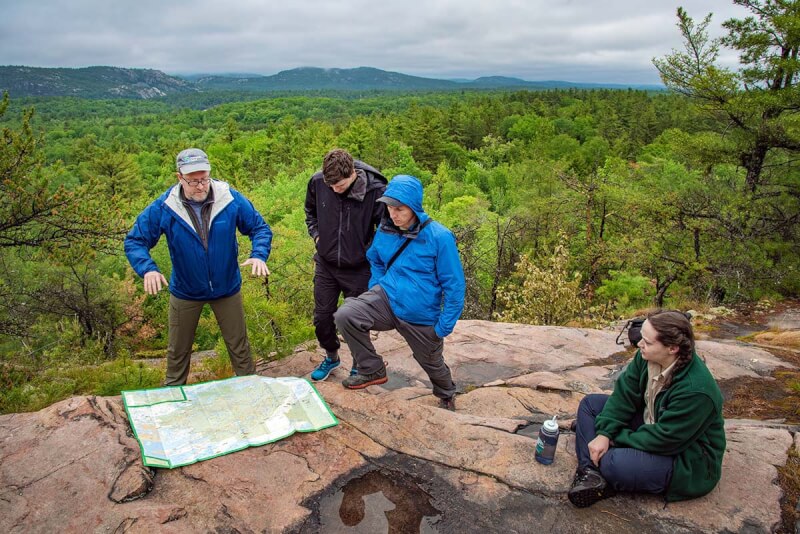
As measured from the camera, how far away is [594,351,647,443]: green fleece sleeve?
328 centimetres

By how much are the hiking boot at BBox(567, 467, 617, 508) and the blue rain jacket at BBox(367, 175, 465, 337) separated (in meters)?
1.45

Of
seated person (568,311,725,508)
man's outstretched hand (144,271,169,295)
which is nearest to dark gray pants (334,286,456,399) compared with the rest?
man's outstretched hand (144,271,169,295)

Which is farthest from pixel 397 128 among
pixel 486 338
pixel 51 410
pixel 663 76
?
pixel 51 410

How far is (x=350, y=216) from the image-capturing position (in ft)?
14.5

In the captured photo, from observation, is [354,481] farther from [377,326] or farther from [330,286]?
[330,286]

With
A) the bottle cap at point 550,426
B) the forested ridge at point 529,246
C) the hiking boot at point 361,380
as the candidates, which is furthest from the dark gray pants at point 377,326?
the forested ridge at point 529,246

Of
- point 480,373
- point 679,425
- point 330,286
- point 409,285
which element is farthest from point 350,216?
point 480,373

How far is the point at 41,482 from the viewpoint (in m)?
2.96

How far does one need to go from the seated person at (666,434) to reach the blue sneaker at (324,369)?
262cm

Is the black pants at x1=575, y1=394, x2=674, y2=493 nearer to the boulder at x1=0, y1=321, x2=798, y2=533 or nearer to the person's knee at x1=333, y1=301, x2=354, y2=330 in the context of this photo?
the boulder at x1=0, y1=321, x2=798, y2=533

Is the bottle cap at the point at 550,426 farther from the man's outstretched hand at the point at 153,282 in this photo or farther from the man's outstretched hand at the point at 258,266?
the man's outstretched hand at the point at 153,282

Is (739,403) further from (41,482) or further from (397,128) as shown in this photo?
(397,128)

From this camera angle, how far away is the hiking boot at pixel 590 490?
305cm

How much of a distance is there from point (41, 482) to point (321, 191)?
2.89 meters
